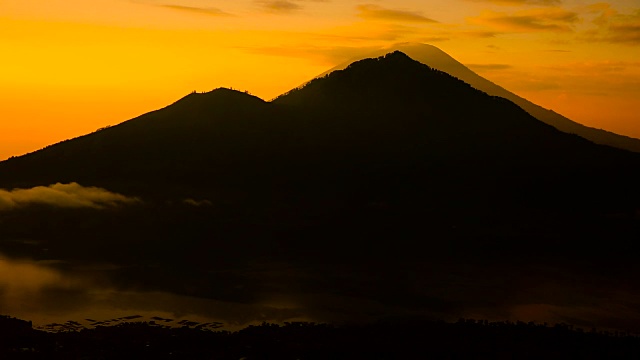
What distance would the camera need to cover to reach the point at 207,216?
136125 millimetres

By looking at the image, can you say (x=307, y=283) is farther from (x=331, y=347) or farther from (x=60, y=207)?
(x=60, y=207)

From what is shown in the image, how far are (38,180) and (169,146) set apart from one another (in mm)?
22998

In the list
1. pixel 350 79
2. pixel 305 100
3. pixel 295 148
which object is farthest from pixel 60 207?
pixel 350 79

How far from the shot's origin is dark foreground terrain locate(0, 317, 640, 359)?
154ft

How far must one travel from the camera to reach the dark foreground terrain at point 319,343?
154 feet

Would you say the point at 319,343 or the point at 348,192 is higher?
the point at 348,192

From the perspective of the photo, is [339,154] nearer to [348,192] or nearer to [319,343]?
[348,192]

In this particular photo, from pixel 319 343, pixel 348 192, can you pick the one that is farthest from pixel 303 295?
pixel 348 192

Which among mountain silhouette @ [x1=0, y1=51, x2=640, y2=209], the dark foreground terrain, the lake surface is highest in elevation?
mountain silhouette @ [x1=0, y1=51, x2=640, y2=209]

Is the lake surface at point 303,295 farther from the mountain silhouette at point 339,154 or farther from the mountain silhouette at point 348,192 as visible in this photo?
the mountain silhouette at point 339,154

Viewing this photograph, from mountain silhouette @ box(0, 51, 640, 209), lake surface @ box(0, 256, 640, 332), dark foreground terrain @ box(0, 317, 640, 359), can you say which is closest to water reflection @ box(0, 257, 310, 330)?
lake surface @ box(0, 256, 640, 332)

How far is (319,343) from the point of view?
51281 millimetres

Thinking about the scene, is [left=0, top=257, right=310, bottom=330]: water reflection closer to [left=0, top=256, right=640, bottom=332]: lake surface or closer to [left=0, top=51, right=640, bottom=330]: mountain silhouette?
[left=0, top=256, right=640, bottom=332]: lake surface

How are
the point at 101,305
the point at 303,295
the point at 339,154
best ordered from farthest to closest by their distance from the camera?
the point at 339,154 → the point at 303,295 → the point at 101,305
